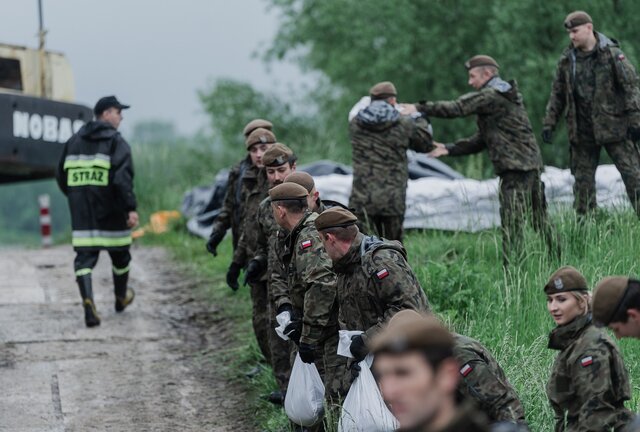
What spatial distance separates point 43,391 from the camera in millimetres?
8289

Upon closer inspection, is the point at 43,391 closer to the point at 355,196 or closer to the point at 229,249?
the point at 355,196

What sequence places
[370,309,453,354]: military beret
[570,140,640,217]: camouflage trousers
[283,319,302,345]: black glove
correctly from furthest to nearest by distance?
[570,140,640,217]: camouflage trousers
[283,319,302,345]: black glove
[370,309,453,354]: military beret

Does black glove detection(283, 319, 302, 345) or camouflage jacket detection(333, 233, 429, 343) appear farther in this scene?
black glove detection(283, 319, 302, 345)

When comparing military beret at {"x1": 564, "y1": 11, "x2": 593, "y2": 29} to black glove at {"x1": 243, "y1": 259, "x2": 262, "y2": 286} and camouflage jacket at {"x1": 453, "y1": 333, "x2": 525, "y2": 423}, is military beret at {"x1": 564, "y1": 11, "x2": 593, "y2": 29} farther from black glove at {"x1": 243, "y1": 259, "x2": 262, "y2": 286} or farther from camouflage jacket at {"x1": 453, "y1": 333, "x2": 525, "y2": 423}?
camouflage jacket at {"x1": 453, "y1": 333, "x2": 525, "y2": 423}

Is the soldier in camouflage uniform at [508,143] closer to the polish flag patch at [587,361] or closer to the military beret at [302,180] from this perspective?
the military beret at [302,180]

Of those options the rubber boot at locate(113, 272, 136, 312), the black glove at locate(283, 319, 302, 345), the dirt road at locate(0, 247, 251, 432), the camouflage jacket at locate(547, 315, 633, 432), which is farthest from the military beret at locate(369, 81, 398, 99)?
the camouflage jacket at locate(547, 315, 633, 432)

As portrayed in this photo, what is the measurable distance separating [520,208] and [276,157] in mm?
2522

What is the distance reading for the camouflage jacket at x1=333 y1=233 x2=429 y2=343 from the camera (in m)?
5.61

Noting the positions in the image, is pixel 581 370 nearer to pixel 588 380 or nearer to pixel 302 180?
pixel 588 380

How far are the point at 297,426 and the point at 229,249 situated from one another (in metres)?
6.41

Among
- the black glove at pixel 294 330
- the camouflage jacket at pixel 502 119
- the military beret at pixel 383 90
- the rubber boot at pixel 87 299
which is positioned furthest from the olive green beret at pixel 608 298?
the rubber boot at pixel 87 299

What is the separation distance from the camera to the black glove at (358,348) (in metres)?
5.72

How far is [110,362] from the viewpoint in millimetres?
9109

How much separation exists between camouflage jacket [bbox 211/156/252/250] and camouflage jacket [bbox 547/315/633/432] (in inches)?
160
